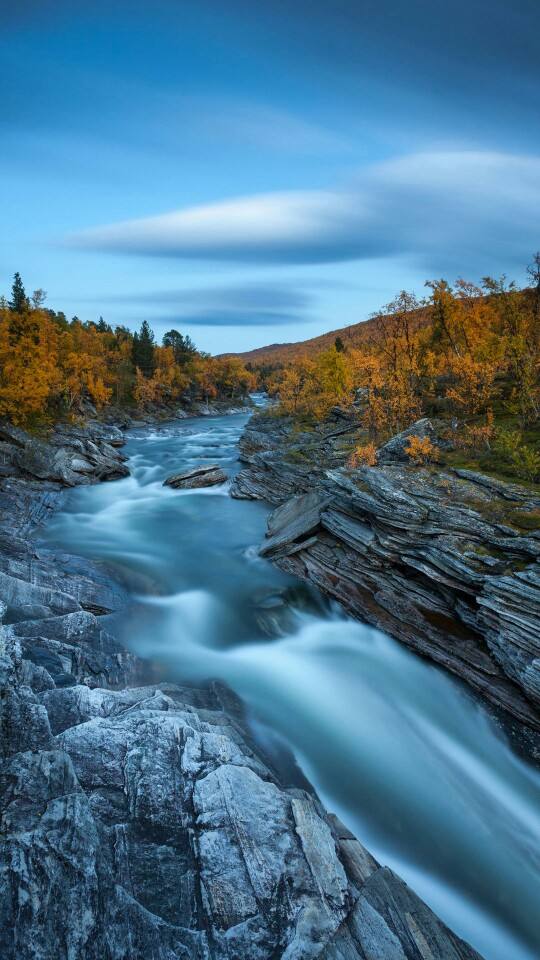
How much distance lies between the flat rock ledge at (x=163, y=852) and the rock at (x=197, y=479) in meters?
22.4

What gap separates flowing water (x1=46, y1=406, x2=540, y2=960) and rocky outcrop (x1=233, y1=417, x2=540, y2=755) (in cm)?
84

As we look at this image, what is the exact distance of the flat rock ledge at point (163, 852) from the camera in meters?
4.86

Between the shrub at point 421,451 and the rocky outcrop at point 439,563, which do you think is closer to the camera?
the rocky outcrop at point 439,563

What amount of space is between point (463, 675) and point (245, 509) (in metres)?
16.6

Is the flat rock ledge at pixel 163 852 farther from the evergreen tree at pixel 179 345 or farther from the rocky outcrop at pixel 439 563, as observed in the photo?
the evergreen tree at pixel 179 345

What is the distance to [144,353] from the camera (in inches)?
3098

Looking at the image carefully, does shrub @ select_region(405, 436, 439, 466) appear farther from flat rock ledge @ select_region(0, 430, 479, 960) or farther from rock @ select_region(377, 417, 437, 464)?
flat rock ledge @ select_region(0, 430, 479, 960)

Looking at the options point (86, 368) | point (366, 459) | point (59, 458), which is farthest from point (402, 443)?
point (86, 368)

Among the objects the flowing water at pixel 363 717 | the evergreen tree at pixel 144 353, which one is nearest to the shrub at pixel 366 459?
the flowing water at pixel 363 717

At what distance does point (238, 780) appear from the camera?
7.04m

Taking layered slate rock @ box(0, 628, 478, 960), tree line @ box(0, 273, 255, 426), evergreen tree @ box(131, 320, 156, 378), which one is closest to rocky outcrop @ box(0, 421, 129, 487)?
tree line @ box(0, 273, 255, 426)

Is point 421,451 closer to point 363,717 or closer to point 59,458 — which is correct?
point 363,717

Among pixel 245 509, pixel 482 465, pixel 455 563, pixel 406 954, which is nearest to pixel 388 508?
pixel 455 563

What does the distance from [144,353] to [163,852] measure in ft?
265
